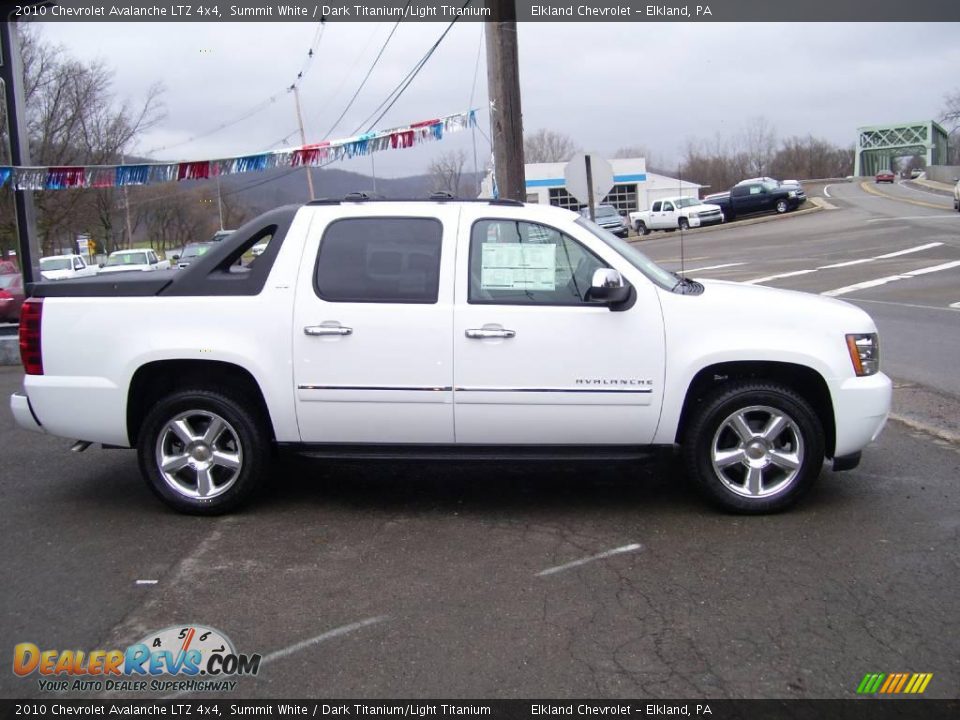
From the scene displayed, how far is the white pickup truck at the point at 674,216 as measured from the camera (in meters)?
44.7

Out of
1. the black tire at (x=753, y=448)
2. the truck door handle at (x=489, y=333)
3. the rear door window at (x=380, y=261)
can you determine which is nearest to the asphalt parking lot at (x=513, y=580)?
the black tire at (x=753, y=448)

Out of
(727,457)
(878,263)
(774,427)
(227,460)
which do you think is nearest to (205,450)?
(227,460)

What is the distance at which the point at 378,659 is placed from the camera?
3578 mm

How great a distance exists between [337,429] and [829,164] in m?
129

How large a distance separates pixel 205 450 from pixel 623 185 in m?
69.6

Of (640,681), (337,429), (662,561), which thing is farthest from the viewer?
(337,429)

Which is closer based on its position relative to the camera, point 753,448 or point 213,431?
point 753,448

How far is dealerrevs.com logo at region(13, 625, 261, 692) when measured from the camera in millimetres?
3457

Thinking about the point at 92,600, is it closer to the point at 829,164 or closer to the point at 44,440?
the point at 44,440

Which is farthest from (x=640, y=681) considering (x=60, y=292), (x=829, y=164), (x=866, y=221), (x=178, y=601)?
(x=829, y=164)

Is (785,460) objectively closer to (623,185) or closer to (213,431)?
(213,431)

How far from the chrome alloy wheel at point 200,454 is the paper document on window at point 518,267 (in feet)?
6.04

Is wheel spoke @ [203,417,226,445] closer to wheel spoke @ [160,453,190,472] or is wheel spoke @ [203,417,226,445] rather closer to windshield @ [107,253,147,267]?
wheel spoke @ [160,453,190,472]
